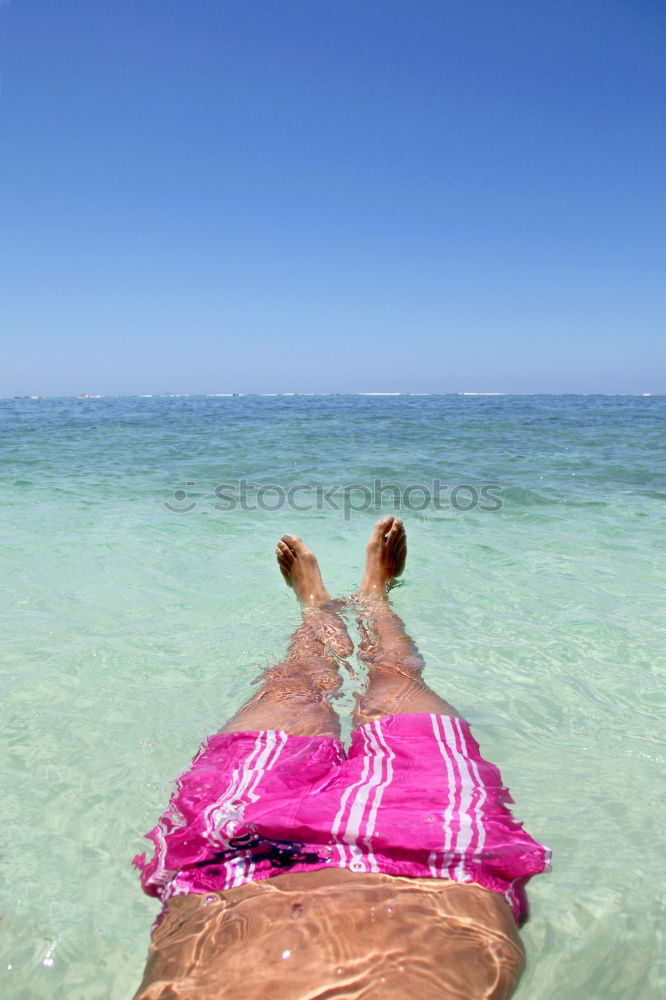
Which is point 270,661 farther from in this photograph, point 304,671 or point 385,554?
point 385,554

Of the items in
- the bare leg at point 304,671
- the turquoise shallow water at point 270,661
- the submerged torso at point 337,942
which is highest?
the submerged torso at point 337,942

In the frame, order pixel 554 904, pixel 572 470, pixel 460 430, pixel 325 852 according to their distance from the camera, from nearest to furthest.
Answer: pixel 325 852
pixel 554 904
pixel 572 470
pixel 460 430

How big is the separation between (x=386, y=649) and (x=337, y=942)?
4.60ft

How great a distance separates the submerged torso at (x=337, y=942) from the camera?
89cm

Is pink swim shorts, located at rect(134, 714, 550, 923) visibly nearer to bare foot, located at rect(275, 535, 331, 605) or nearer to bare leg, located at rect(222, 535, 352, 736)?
bare leg, located at rect(222, 535, 352, 736)

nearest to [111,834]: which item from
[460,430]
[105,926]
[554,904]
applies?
[105,926]

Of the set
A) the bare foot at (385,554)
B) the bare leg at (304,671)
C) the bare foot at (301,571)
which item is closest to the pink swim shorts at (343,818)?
the bare leg at (304,671)

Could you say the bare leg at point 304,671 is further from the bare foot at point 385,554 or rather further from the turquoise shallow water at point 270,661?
the bare foot at point 385,554

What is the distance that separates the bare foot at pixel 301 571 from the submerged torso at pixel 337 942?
6.42 feet

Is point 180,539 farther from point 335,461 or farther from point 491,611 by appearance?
point 335,461

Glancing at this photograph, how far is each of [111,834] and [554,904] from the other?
1035 millimetres

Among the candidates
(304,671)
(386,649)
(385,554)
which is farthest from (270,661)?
(385,554)

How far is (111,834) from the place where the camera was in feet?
4.75

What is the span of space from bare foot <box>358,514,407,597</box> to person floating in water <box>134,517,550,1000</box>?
5.03ft
